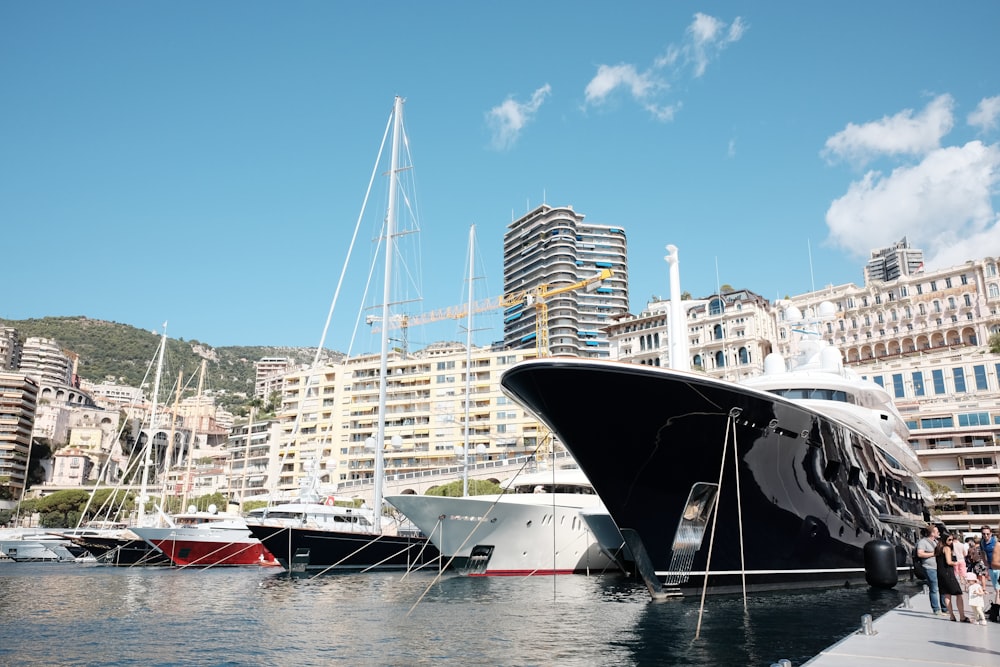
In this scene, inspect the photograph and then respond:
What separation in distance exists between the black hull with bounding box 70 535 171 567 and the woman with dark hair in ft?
137

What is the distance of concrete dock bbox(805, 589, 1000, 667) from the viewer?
799cm

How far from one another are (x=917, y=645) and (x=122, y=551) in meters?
47.3

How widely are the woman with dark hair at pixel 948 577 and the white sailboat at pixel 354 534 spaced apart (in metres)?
22.8

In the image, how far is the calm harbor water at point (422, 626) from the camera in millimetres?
12523

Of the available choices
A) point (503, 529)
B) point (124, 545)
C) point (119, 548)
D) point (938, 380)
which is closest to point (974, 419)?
point (938, 380)

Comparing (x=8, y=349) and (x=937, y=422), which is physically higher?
(x=8, y=349)

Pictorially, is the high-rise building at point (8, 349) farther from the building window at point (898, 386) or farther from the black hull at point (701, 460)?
the black hull at point (701, 460)

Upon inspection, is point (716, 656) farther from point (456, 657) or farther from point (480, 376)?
point (480, 376)

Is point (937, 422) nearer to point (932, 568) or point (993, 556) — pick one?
point (932, 568)

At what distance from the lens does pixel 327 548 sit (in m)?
32.0

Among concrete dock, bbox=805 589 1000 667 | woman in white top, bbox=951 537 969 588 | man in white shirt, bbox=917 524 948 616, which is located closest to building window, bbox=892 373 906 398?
woman in white top, bbox=951 537 969 588

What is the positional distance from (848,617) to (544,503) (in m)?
15.4

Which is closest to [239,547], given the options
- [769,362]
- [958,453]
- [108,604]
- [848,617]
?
[108,604]

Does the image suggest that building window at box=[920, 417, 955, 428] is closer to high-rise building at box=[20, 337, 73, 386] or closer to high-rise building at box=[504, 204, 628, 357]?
high-rise building at box=[504, 204, 628, 357]
